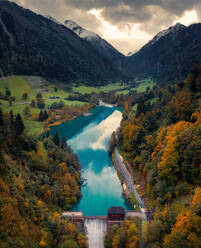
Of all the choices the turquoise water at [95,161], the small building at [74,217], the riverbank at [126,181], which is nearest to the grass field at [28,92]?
the turquoise water at [95,161]

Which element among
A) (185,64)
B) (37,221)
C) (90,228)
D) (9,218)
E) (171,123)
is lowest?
(90,228)

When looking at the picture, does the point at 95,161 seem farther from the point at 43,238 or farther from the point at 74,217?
the point at 43,238

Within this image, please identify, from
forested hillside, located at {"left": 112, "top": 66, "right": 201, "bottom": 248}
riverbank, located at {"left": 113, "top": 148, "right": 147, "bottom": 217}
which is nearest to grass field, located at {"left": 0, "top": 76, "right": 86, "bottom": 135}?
riverbank, located at {"left": 113, "top": 148, "right": 147, "bottom": 217}

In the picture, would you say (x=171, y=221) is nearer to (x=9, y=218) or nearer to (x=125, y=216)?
(x=125, y=216)

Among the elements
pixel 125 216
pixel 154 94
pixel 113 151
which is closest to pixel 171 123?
pixel 113 151

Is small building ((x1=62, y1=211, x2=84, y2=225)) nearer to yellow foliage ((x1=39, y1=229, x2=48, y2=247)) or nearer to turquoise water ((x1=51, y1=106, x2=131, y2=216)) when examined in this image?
turquoise water ((x1=51, y1=106, x2=131, y2=216))

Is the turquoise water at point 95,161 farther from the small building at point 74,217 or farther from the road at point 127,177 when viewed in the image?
the small building at point 74,217

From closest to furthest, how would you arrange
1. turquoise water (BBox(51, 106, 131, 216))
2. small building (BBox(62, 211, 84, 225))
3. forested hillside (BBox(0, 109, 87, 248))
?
forested hillside (BBox(0, 109, 87, 248)) → small building (BBox(62, 211, 84, 225)) → turquoise water (BBox(51, 106, 131, 216))
